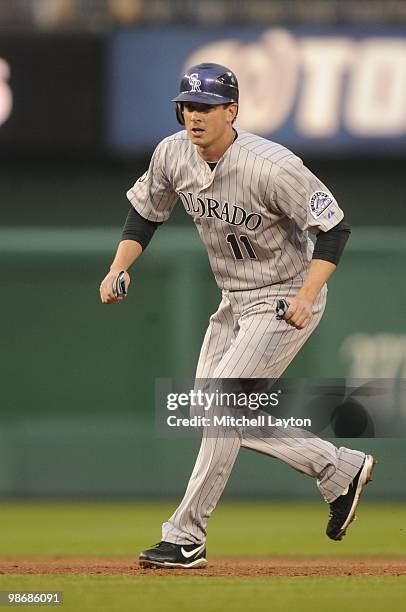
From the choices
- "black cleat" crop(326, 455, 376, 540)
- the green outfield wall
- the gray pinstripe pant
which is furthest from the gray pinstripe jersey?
the green outfield wall

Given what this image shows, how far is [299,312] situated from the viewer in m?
4.75

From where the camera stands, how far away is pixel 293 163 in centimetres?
493

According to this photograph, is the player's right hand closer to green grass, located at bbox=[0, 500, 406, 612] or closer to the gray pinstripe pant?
the gray pinstripe pant

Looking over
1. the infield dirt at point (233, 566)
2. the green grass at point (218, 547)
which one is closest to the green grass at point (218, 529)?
the green grass at point (218, 547)

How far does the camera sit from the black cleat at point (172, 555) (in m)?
5.00

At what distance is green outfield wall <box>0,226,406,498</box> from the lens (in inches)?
420

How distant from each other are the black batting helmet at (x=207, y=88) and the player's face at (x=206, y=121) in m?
0.02

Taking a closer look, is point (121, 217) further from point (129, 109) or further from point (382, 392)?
point (382, 392)

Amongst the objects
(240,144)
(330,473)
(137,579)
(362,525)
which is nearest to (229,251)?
(240,144)

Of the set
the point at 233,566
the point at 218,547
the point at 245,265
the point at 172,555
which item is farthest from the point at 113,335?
the point at 172,555

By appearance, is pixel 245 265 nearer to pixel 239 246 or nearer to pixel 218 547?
pixel 239 246

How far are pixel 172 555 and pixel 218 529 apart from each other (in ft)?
10.4

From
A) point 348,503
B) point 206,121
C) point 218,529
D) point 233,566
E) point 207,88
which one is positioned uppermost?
point 207,88

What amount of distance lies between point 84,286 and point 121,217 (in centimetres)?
65
